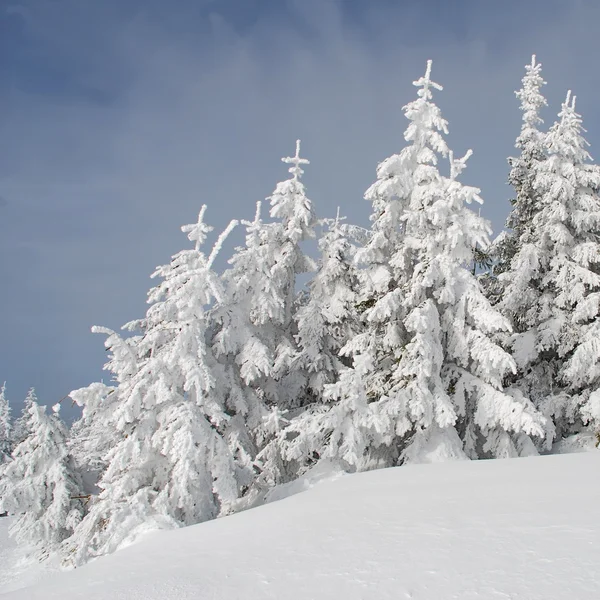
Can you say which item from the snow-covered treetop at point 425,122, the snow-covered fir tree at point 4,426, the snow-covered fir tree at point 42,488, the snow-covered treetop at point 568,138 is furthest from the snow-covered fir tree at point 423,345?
the snow-covered fir tree at point 4,426

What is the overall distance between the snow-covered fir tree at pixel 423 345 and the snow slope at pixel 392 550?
408 cm

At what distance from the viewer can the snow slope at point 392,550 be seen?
5.05 m

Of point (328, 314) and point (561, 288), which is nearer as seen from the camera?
point (561, 288)

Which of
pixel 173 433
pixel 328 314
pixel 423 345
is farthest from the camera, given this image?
pixel 328 314

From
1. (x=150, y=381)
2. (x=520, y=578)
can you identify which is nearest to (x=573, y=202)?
(x=150, y=381)

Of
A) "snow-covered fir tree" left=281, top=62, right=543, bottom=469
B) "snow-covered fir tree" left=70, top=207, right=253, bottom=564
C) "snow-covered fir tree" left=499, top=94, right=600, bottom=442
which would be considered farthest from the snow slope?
"snow-covered fir tree" left=499, top=94, right=600, bottom=442

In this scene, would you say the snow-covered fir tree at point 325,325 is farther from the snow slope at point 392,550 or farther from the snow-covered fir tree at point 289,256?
the snow slope at point 392,550

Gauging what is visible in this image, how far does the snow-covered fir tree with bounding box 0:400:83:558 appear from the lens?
23922mm

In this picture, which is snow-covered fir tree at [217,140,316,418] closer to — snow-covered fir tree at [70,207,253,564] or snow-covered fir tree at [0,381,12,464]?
snow-covered fir tree at [70,207,253,564]

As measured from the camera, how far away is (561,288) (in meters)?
18.3

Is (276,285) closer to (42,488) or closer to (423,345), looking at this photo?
(423,345)

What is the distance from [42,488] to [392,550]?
2358 centimetres

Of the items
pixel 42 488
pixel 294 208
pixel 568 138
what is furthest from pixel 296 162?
Answer: pixel 42 488

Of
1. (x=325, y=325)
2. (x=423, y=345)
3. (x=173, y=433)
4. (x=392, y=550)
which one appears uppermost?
(x=325, y=325)
